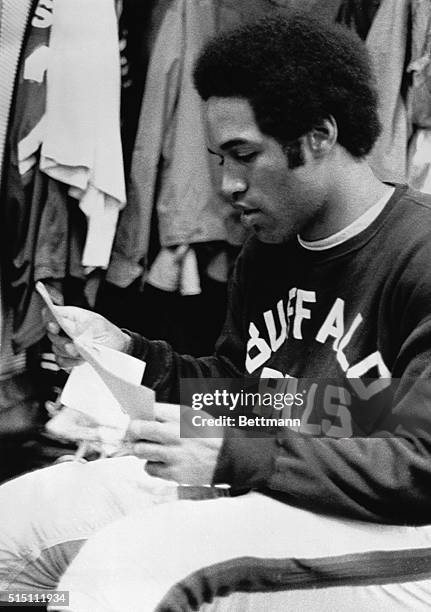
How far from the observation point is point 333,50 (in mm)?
1936

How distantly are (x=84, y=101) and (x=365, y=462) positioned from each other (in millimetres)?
1102

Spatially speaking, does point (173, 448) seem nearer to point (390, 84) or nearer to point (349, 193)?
point (349, 193)

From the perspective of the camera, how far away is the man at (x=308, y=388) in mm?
1911

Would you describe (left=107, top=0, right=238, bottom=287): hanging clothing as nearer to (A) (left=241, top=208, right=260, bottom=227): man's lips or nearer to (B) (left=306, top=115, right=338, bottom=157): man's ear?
(A) (left=241, top=208, right=260, bottom=227): man's lips

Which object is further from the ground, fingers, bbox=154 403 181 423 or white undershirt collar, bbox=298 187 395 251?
white undershirt collar, bbox=298 187 395 251

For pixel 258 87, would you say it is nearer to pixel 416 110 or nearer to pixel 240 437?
pixel 416 110

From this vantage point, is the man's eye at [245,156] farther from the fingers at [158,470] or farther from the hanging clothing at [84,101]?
the fingers at [158,470]

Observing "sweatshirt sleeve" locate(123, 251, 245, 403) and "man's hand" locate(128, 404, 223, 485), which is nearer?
"man's hand" locate(128, 404, 223, 485)

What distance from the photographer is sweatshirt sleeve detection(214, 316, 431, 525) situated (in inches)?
74.6

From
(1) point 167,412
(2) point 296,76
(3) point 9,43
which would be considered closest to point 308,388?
(1) point 167,412

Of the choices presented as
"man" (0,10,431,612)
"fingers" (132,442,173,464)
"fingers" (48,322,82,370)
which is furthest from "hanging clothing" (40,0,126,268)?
"fingers" (132,442,173,464)

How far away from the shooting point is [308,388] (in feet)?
6.63

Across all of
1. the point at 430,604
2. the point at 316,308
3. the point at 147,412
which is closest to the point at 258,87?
the point at 316,308

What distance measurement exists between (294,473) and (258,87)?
0.90 m
